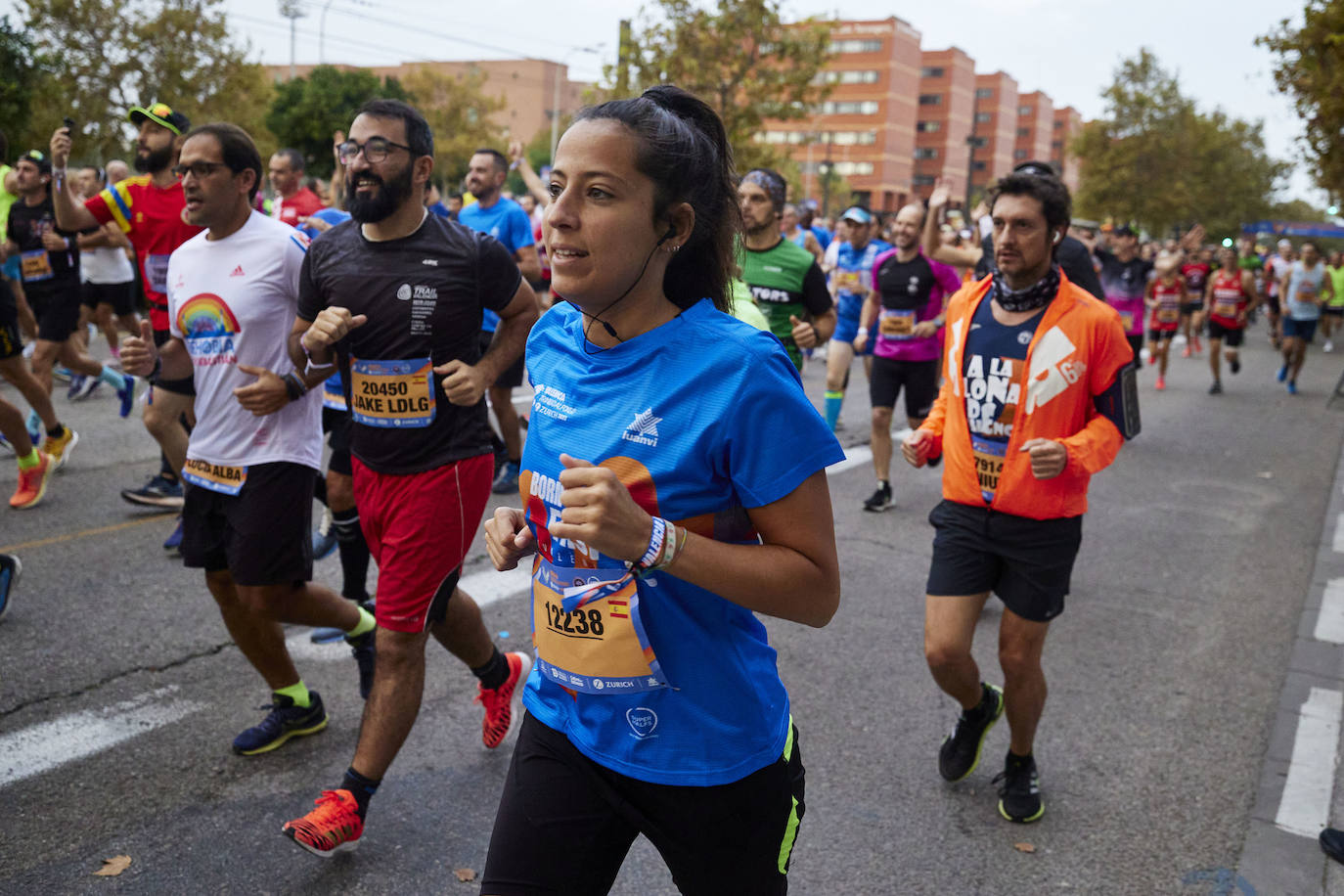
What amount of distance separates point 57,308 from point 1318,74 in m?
13.7

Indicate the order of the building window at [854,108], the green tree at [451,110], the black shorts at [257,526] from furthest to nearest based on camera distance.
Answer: the building window at [854,108] → the green tree at [451,110] → the black shorts at [257,526]

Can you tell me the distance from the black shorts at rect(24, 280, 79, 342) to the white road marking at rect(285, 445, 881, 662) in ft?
15.9

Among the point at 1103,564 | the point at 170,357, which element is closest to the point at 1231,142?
the point at 1103,564

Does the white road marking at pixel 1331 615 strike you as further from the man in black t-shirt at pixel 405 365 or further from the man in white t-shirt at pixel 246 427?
the man in white t-shirt at pixel 246 427

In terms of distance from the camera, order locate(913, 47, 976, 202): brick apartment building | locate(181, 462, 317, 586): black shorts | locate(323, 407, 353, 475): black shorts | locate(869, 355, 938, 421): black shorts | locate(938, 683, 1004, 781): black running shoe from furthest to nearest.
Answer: locate(913, 47, 976, 202): brick apartment building < locate(869, 355, 938, 421): black shorts < locate(323, 407, 353, 475): black shorts < locate(938, 683, 1004, 781): black running shoe < locate(181, 462, 317, 586): black shorts

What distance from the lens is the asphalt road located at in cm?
337

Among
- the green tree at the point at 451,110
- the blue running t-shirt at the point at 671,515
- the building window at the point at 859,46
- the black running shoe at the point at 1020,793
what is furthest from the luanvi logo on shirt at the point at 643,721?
the building window at the point at 859,46

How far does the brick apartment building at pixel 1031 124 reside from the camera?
13362 centimetres

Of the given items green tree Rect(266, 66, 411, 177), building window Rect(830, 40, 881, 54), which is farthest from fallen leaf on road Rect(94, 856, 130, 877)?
building window Rect(830, 40, 881, 54)

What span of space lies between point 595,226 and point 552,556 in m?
0.61

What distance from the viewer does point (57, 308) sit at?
8.79 meters

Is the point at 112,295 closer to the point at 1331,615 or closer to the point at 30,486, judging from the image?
the point at 30,486

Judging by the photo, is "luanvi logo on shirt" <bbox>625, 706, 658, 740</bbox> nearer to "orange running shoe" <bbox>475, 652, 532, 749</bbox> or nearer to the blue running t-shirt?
the blue running t-shirt

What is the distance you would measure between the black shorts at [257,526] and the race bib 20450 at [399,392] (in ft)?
1.51
